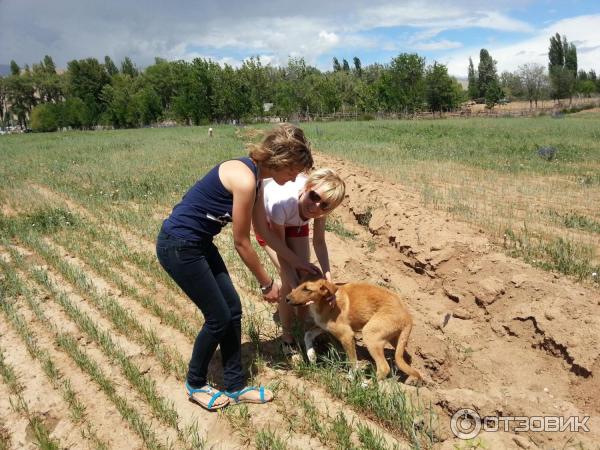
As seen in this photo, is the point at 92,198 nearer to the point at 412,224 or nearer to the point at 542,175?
the point at 412,224

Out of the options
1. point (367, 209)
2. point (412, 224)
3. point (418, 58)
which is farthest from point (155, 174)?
point (418, 58)

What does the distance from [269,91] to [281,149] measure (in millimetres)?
63724

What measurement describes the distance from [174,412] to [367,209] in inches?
237

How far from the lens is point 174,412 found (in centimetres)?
334

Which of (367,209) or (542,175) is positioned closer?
(367,209)

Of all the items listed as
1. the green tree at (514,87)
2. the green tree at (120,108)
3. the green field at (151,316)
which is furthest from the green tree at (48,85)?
the green field at (151,316)

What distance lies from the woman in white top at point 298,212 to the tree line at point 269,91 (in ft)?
178

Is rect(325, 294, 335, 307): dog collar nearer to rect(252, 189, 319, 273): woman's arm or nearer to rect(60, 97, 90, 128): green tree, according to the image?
rect(252, 189, 319, 273): woman's arm

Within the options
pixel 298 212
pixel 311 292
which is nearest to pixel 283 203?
pixel 298 212

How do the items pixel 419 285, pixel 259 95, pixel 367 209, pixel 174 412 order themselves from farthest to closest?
pixel 259 95 < pixel 367 209 < pixel 419 285 < pixel 174 412

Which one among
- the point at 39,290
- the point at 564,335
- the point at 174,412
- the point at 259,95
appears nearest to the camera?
the point at 174,412

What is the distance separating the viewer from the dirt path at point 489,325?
11.5ft

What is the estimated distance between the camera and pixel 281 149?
295 centimetres

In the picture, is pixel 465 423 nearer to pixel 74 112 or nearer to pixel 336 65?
pixel 74 112
